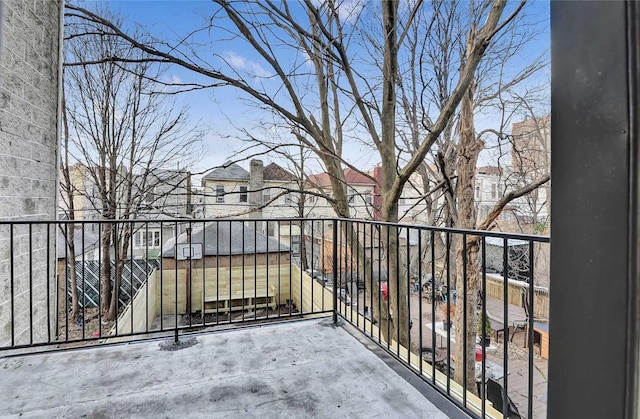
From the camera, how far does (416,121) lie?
725 centimetres

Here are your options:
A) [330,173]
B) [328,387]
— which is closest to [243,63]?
[330,173]

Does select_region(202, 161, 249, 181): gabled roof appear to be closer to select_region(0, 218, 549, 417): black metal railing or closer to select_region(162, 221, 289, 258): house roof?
select_region(0, 218, 549, 417): black metal railing

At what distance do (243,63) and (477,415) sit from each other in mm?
5404

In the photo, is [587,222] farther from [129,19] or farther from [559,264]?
[129,19]

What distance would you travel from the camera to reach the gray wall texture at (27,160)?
2373mm

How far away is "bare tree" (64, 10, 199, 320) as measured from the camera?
569 cm

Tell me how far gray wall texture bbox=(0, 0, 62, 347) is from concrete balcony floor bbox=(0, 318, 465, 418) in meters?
0.50

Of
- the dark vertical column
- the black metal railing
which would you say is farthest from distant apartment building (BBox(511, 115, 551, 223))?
the dark vertical column

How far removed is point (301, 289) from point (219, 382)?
1.47m

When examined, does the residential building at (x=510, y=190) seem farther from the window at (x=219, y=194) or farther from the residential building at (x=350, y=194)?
the window at (x=219, y=194)

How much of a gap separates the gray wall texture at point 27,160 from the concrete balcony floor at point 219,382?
19.8 inches

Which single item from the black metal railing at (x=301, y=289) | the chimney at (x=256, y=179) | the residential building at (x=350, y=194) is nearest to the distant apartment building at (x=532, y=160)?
the black metal railing at (x=301, y=289)

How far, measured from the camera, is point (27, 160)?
2.61m

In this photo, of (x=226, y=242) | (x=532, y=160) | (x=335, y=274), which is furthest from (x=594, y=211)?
(x=226, y=242)
